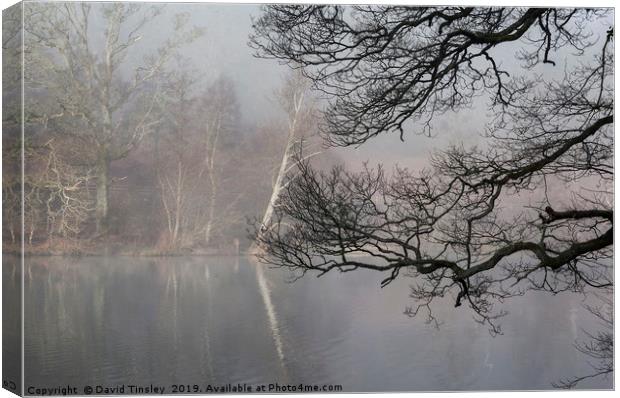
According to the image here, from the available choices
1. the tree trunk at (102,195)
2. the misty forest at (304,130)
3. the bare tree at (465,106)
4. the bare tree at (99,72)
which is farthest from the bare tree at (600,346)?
the bare tree at (99,72)

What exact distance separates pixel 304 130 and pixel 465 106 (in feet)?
4.21

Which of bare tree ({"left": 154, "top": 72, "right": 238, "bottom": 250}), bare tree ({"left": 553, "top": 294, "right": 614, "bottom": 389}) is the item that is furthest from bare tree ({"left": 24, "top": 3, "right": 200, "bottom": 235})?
bare tree ({"left": 553, "top": 294, "right": 614, "bottom": 389})

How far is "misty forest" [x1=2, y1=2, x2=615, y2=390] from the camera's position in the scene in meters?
7.01

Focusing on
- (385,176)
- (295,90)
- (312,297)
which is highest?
(295,90)

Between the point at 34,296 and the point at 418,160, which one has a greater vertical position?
the point at 418,160

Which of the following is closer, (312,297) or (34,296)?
(34,296)

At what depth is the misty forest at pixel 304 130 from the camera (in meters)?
7.01

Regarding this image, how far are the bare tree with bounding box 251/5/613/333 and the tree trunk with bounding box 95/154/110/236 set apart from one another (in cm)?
121

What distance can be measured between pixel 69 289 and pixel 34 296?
0.31 m

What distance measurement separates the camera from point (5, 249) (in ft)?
22.2

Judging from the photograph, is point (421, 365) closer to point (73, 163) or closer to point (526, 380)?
point (526, 380)

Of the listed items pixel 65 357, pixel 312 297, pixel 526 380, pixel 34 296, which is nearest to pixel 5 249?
pixel 34 296

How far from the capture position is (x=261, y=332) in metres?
7.28

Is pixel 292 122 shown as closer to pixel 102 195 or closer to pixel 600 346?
pixel 102 195
